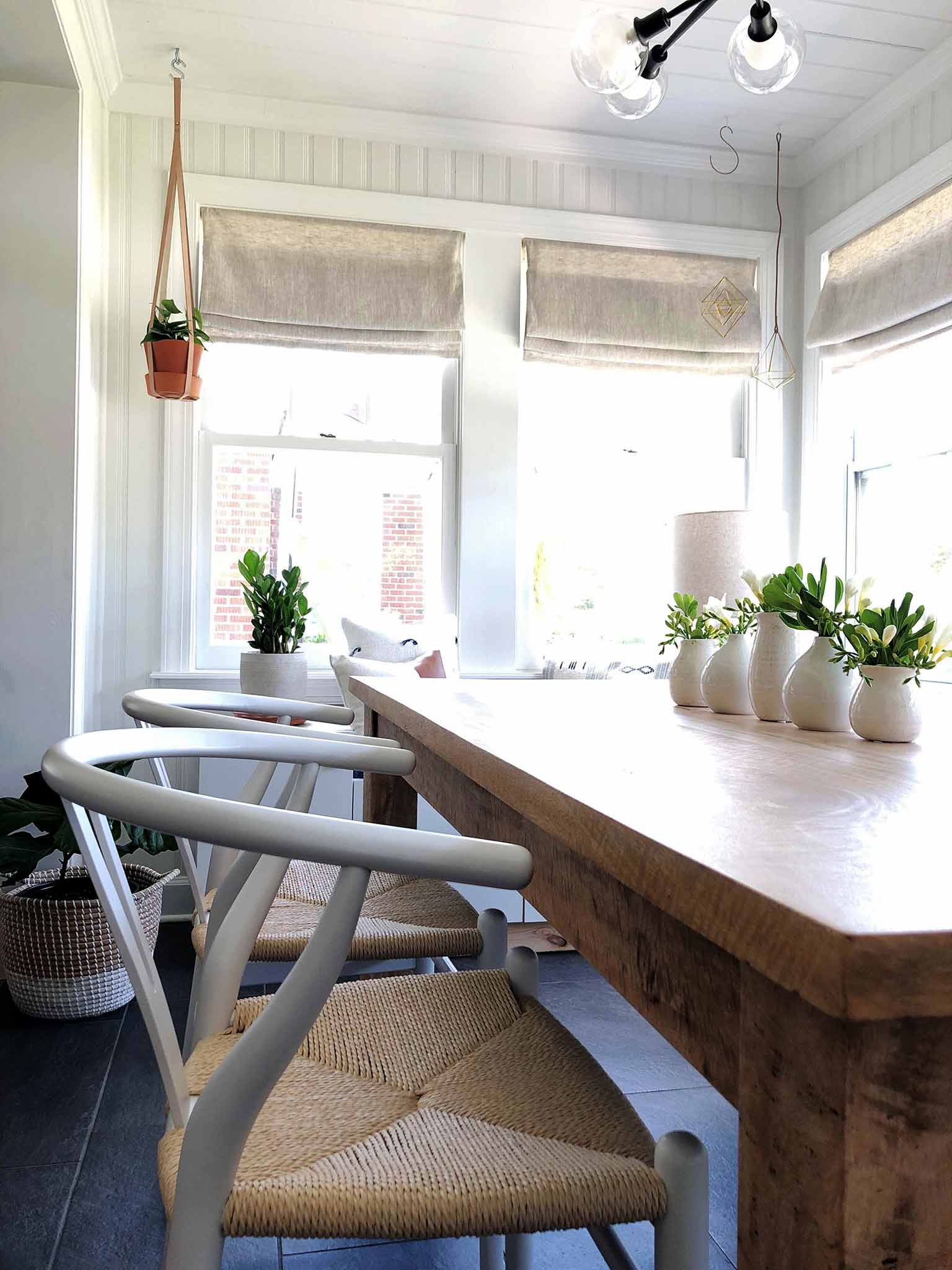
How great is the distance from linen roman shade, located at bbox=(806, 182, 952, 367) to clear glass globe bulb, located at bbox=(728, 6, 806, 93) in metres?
1.60

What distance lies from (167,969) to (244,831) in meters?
2.59

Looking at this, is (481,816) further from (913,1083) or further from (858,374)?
(858,374)

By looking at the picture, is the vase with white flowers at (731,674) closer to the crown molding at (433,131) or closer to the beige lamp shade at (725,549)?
the beige lamp shade at (725,549)

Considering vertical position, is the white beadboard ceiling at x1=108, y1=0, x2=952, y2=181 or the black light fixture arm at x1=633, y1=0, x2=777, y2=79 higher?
the white beadboard ceiling at x1=108, y1=0, x2=952, y2=181

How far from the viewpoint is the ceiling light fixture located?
6.54 ft

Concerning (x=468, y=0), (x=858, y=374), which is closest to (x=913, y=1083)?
(x=468, y=0)

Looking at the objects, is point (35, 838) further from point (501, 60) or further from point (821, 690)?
point (501, 60)

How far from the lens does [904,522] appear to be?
149 inches

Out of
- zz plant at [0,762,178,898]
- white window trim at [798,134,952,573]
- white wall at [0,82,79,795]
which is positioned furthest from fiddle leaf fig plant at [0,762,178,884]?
white window trim at [798,134,952,573]

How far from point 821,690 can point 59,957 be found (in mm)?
2146

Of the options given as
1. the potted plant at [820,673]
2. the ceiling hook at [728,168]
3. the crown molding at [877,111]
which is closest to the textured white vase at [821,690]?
the potted plant at [820,673]

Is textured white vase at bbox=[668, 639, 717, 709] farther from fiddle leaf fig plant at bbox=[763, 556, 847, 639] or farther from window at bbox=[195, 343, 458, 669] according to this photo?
window at bbox=[195, 343, 458, 669]

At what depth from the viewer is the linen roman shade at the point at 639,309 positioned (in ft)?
13.1

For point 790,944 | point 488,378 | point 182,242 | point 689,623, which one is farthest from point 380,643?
point 790,944
